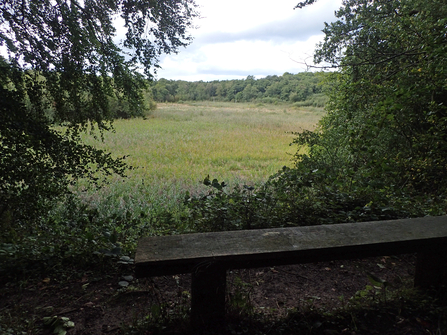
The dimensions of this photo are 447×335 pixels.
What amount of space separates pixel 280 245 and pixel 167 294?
1.18 m

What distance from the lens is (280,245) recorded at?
1902mm

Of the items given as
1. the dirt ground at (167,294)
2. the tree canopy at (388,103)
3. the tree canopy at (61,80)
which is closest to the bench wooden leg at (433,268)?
the dirt ground at (167,294)

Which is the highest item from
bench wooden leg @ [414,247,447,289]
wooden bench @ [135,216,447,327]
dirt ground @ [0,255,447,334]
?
wooden bench @ [135,216,447,327]

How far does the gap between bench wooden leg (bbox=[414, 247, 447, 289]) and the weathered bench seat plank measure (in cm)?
11

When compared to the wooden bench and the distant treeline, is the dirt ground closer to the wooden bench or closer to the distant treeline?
the wooden bench

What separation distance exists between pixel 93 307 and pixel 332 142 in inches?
223

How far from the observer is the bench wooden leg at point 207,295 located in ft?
5.79

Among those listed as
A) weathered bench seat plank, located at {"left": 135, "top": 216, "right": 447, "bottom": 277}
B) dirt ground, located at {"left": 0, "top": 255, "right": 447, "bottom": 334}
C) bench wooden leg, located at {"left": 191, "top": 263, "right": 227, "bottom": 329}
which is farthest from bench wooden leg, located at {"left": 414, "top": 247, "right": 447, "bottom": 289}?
bench wooden leg, located at {"left": 191, "top": 263, "right": 227, "bottom": 329}

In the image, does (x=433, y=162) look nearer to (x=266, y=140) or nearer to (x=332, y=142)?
(x=332, y=142)

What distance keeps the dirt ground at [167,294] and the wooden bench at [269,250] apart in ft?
0.68

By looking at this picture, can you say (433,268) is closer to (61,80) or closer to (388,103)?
(388,103)

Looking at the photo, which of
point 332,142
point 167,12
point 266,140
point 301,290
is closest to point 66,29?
point 167,12

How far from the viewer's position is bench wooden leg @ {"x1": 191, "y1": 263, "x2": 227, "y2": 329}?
1766 millimetres

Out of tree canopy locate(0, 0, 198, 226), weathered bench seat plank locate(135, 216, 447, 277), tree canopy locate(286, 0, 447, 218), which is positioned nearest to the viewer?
weathered bench seat plank locate(135, 216, 447, 277)
